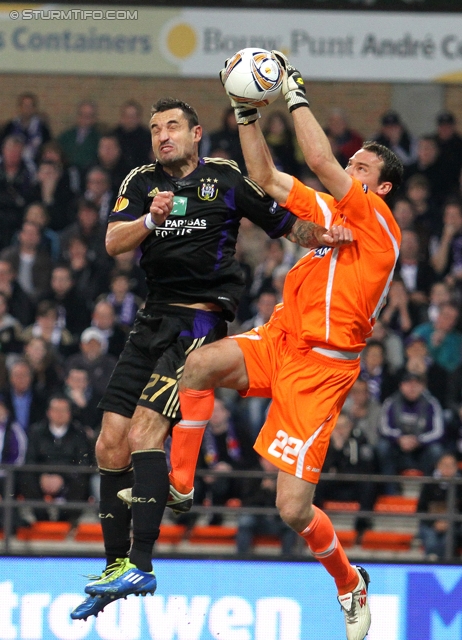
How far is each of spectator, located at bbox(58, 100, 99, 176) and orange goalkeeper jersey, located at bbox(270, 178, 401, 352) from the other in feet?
22.1

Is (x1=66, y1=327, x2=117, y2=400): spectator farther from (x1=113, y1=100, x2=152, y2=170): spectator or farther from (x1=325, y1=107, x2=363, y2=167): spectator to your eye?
(x1=325, y1=107, x2=363, y2=167): spectator

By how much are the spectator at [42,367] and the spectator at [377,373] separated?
8.73ft

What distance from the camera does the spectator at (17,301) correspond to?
459 inches

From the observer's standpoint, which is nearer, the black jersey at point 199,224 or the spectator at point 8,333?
the black jersey at point 199,224

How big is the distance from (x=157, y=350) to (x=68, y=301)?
520 centimetres

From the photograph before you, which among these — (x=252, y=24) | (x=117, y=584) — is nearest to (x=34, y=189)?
(x=252, y=24)

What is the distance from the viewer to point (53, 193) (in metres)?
12.6

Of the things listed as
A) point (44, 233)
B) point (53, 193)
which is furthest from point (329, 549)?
point (53, 193)

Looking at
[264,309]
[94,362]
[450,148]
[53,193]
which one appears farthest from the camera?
[450,148]

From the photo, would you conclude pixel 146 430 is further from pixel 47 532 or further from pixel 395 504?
pixel 395 504

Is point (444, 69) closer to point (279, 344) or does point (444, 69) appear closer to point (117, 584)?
point (279, 344)

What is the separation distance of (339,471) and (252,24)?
4.60 metres

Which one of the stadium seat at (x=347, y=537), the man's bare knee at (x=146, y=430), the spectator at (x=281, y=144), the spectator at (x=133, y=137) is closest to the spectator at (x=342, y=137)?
the spectator at (x=281, y=144)

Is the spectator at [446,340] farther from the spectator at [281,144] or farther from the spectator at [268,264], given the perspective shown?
the spectator at [281,144]
